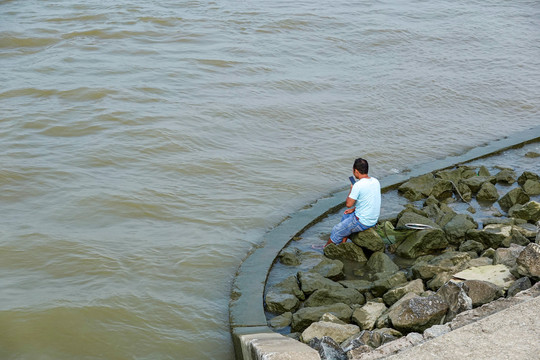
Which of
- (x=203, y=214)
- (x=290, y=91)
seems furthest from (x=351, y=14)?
(x=203, y=214)

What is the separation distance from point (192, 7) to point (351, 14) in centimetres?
505

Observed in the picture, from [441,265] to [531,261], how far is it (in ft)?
4.62

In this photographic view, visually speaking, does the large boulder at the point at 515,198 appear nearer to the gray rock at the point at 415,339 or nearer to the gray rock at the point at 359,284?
the gray rock at the point at 359,284

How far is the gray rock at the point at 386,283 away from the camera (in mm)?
6820

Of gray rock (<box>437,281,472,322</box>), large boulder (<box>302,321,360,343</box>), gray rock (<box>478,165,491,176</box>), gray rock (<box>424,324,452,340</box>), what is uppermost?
A: gray rock (<box>424,324,452,340</box>)

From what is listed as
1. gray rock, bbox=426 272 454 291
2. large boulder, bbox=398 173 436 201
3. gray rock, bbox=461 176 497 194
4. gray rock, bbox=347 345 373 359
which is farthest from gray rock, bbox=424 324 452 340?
gray rock, bbox=461 176 497 194

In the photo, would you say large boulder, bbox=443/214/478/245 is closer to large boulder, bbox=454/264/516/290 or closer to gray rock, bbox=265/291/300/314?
large boulder, bbox=454/264/516/290

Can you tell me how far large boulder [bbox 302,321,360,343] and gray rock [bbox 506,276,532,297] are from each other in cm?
145

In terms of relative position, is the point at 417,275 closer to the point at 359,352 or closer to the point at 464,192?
the point at 359,352

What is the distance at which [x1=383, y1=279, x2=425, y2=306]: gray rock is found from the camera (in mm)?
6492

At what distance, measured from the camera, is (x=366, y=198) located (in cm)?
775

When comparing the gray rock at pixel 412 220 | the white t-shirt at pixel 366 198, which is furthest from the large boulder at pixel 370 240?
the gray rock at pixel 412 220

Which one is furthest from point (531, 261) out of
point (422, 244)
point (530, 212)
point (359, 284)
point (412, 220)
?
point (530, 212)

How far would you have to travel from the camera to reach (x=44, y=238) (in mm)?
8016
